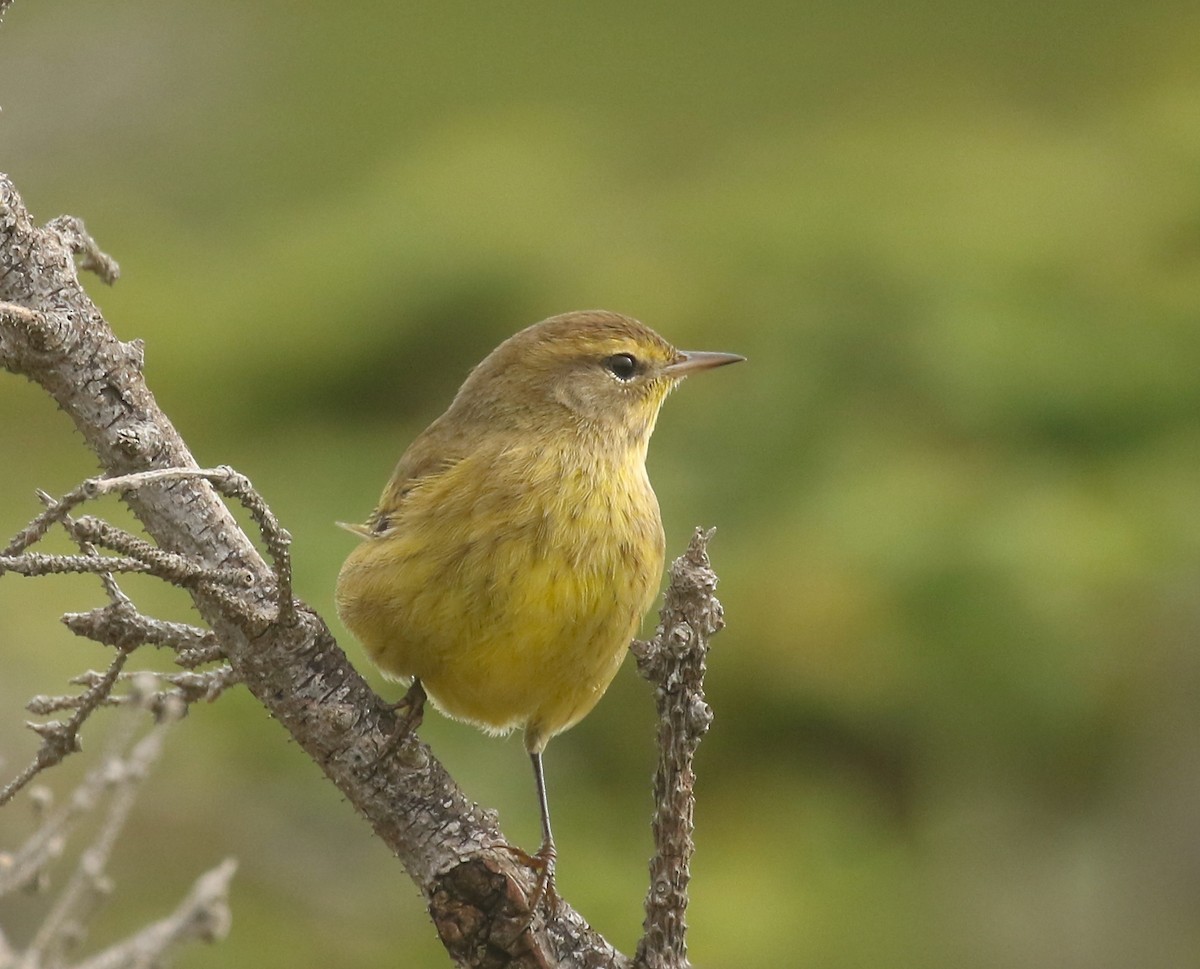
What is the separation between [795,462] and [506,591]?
17.3 ft

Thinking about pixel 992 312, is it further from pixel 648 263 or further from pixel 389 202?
pixel 389 202

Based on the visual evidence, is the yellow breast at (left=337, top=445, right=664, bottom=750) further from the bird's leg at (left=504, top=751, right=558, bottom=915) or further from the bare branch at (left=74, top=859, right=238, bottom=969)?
the bare branch at (left=74, top=859, right=238, bottom=969)

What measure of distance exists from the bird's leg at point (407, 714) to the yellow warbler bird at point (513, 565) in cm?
1

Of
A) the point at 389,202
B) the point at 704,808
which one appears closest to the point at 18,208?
the point at 704,808

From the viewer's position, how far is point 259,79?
1678cm

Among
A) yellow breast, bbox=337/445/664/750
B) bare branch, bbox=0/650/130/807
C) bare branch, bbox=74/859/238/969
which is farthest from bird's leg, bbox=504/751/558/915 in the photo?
bare branch, bbox=74/859/238/969

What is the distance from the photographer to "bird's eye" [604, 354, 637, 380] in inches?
168

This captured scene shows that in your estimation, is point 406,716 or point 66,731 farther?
point 406,716

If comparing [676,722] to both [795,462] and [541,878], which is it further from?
[795,462]

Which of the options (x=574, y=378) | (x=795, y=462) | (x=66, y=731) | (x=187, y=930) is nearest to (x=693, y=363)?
(x=574, y=378)

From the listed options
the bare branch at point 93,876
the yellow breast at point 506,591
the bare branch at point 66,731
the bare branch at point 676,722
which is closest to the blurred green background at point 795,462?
the yellow breast at point 506,591

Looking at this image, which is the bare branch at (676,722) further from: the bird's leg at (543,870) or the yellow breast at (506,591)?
the yellow breast at (506,591)

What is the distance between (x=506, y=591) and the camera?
3.39m

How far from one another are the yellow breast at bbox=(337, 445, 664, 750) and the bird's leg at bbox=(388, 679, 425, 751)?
18 centimetres
